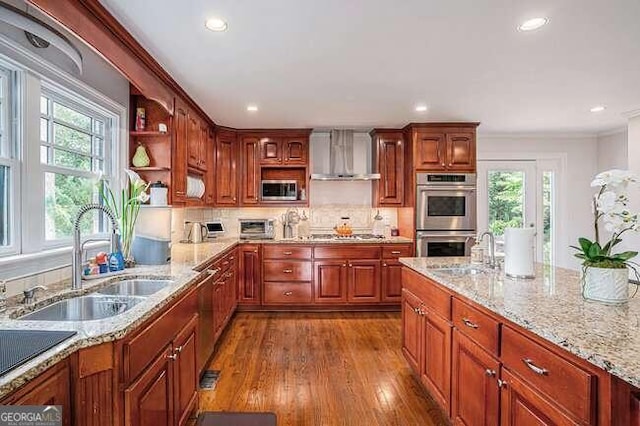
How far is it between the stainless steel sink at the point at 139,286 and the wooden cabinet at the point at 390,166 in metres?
3.31

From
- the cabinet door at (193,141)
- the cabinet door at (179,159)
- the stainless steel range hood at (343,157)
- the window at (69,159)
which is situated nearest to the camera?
the window at (69,159)

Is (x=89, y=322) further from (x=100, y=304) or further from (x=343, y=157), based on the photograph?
(x=343, y=157)

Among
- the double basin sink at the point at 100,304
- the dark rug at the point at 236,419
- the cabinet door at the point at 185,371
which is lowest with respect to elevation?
the dark rug at the point at 236,419

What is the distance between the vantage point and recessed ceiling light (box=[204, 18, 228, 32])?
2160mm

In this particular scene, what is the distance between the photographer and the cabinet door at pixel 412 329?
2.62 metres

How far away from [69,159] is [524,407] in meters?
2.93

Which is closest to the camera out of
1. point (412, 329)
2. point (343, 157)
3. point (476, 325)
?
point (476, 325)

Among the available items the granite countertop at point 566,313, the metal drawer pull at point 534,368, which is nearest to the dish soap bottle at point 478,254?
the granite countertop at point 566,313

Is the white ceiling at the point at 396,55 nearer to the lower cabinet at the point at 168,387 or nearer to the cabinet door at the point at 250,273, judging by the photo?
the cabinet door at the point at 250,273

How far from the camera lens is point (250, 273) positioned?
183 inches

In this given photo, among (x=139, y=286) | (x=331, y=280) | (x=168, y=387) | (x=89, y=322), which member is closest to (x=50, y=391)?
(x=89, y=322)

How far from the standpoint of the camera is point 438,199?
4.67m

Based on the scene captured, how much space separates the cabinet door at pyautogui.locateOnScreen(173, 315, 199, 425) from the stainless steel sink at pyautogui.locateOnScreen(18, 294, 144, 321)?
0.34 metres

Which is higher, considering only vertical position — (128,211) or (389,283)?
(128,211)
